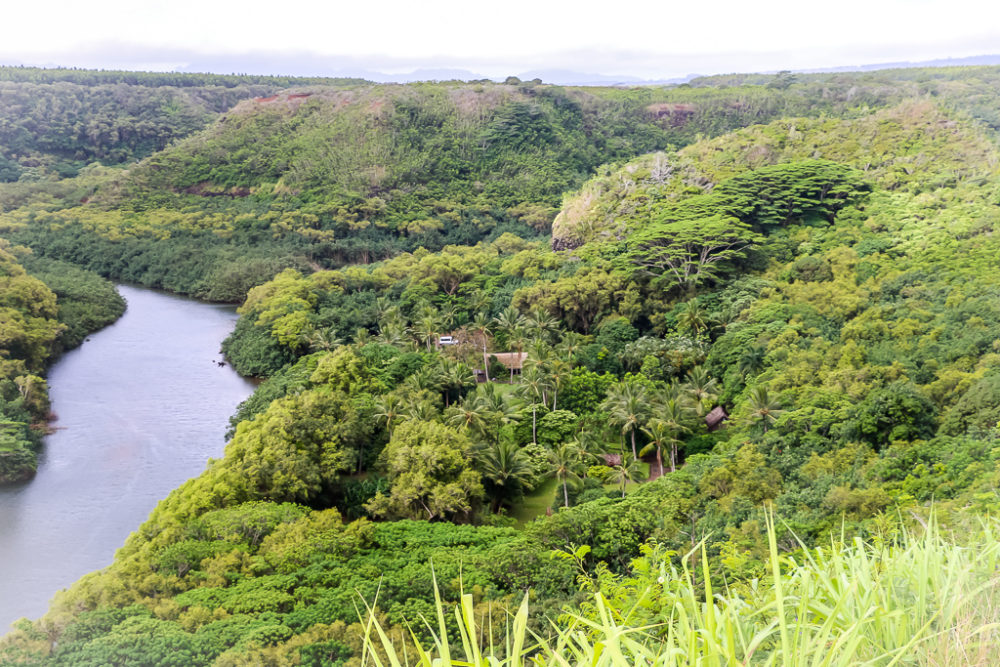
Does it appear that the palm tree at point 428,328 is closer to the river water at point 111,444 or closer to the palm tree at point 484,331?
the palm tree at point 484,331

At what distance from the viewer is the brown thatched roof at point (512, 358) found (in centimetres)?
3077

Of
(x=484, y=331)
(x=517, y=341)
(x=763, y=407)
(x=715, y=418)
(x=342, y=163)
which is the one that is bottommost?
(x=715, y=418)

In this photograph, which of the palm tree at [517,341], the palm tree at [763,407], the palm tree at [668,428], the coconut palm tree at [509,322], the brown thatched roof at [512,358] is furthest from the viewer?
the coconut palm tree at [509,322]

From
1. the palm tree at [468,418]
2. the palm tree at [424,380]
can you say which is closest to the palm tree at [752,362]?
the palm tree at [468,418]

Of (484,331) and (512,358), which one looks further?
(484,331)

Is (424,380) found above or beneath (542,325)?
beneath

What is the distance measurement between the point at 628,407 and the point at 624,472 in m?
2.56

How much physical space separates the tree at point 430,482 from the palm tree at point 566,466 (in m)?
2.27

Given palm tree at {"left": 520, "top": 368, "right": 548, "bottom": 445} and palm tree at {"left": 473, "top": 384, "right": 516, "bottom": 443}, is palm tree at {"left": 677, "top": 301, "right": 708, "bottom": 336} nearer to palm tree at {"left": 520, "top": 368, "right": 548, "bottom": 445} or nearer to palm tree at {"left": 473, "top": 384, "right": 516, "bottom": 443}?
palm tree at {"left": 520, "top": 368, "right": 548, "bottom": 445}

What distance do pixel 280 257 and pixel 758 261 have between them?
29378mm

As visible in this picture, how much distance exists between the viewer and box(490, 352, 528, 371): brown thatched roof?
30769 millimetres

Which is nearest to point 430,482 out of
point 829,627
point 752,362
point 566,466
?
point 566,466

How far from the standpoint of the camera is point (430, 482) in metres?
19.3

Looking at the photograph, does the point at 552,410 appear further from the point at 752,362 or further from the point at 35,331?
the point at 35,331
